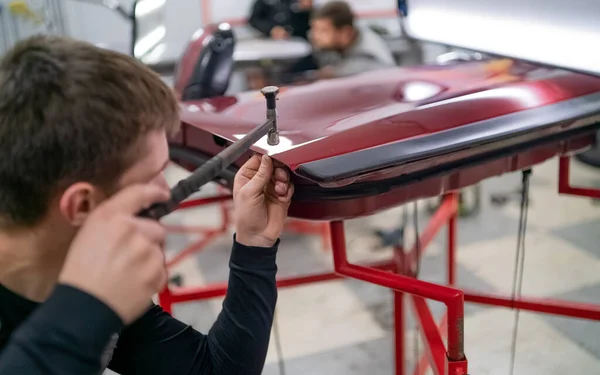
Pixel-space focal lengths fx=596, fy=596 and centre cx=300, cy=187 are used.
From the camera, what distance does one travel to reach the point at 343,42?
2.48m

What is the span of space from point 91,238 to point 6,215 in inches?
6.3

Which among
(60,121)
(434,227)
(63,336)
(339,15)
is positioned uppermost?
(60,121)

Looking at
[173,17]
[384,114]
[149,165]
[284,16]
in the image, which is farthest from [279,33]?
[149,165]

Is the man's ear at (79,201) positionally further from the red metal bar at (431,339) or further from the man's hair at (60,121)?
the red metal bar at (431,339)

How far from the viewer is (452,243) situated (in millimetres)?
1583

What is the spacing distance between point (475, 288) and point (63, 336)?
1.69 meters

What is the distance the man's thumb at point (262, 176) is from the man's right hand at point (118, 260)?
229 millimetres

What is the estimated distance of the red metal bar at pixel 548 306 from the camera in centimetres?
99

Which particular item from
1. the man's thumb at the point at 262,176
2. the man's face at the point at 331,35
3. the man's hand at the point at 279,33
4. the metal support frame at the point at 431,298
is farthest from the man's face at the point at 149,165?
the man's hand at the point at 279,33

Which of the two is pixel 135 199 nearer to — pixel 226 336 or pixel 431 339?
pixel 226 336

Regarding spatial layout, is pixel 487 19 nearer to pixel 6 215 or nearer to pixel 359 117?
pixel 359 117

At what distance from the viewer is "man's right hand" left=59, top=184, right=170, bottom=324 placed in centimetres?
50

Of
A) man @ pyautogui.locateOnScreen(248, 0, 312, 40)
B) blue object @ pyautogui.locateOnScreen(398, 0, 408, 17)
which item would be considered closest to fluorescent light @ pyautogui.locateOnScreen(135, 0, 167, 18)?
blue object @ pyautogui.locateOnScreen(398, 0, 408, 17)

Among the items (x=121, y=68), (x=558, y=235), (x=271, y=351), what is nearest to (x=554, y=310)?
(x=121, y=68)
